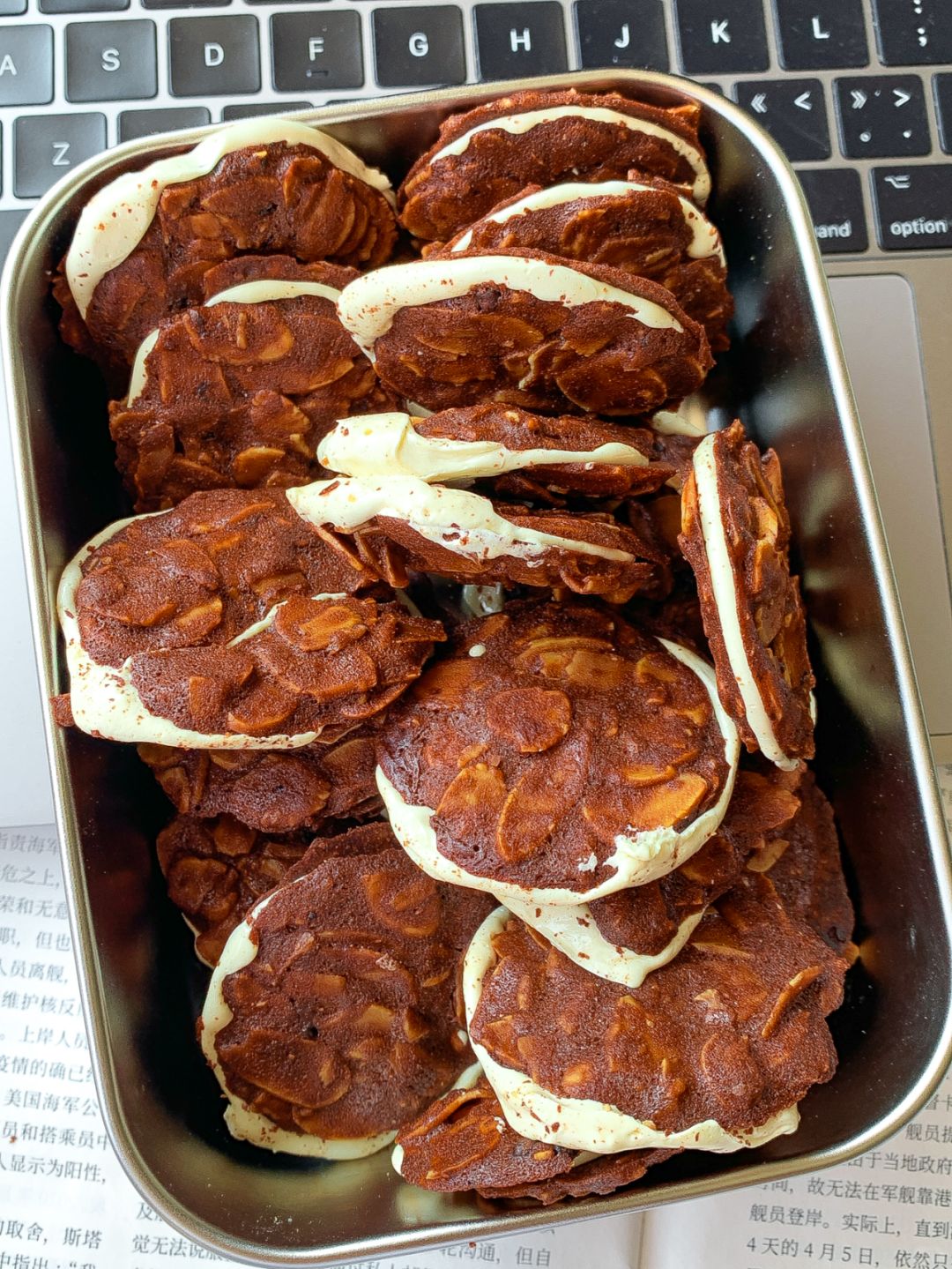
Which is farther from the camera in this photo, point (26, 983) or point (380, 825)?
point (26, 983)

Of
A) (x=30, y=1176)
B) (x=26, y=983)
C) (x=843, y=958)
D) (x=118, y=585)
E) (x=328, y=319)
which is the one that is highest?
(x=328, y=319)

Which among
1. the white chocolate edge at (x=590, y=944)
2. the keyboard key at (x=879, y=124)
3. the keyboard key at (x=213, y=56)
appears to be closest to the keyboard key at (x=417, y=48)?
the keyboard key at (x=213, y=56)

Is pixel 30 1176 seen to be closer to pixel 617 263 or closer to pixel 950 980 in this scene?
pixel 950 980

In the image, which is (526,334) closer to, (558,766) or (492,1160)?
(558,766)

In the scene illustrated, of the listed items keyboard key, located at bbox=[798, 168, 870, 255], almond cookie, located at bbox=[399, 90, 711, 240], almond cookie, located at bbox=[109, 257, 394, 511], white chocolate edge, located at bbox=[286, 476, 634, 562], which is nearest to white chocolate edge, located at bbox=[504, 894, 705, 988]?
white chocolate edge, located at bbox=[286, 476, 634, 562]

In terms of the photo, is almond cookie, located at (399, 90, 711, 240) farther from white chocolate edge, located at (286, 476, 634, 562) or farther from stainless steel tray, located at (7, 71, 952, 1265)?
white chocolate edge, located at (286, 476, 634, 562)

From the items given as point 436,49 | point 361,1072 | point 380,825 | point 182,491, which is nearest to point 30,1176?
point 361,1072
